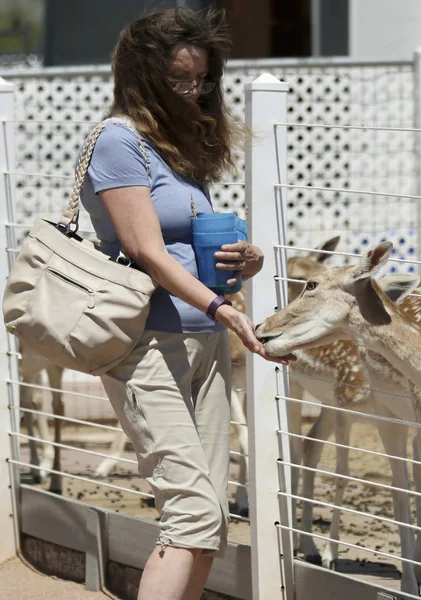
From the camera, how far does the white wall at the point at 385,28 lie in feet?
36.8

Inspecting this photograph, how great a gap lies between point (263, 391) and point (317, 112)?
5942 mm

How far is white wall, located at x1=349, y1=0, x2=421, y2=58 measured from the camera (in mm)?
11219

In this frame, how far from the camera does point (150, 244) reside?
3.19 metres

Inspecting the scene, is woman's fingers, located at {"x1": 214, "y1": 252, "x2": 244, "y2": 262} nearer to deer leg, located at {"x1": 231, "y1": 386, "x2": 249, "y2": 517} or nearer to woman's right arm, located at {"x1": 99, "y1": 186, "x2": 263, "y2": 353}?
woman's right arm, located at {"x1": 99, "y1": 186, "x2": 263, "y2": 353}

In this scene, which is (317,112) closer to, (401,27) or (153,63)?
(401,27)

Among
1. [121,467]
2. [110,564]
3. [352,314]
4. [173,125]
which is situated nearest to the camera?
[173,125]

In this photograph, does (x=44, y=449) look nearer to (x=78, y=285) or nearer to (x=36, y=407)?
(x=36, y=407)

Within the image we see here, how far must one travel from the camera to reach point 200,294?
3.20m

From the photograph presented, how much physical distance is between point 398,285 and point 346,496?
2.79 meters

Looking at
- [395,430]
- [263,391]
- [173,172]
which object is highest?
[173,172]

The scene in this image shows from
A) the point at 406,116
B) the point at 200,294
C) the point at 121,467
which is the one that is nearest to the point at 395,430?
the point at 200,294

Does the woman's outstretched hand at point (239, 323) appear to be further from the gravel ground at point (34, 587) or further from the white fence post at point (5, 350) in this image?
the white fence post at point (5, 350)

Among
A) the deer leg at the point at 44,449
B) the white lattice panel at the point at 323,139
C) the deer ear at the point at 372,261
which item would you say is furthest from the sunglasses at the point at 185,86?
the white lattice panel at the point at 323,139

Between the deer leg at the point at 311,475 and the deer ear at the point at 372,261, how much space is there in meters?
1.51
